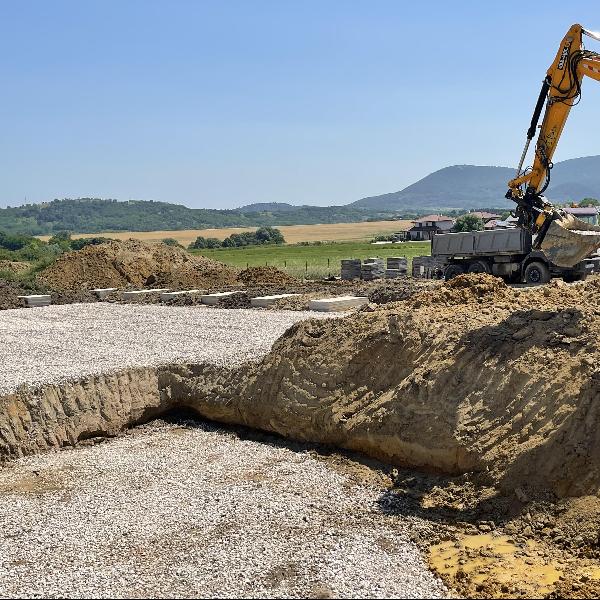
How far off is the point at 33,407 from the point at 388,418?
5.91m

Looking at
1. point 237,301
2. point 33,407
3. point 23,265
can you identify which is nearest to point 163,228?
point 23,265

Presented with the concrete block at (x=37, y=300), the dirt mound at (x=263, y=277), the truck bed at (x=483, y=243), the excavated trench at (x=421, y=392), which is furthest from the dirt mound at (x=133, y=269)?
the excavated trench at (x=421, y=392)

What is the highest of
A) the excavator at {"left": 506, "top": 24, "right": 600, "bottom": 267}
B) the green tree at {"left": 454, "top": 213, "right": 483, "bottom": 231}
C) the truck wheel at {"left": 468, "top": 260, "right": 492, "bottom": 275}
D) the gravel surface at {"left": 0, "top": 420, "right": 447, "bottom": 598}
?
the excavator at {"left": 506, "top": 24, "right": 600, "bottom": 267}

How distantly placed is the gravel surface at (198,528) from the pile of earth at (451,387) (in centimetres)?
97

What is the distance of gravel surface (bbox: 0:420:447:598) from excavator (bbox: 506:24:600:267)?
9664 millimetres

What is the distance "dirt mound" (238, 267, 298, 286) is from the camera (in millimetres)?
30552

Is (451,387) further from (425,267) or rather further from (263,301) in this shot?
(425,267)

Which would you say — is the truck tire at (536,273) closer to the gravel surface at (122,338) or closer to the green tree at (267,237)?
the gravel surface at (122,338)

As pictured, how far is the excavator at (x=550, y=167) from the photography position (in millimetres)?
17609

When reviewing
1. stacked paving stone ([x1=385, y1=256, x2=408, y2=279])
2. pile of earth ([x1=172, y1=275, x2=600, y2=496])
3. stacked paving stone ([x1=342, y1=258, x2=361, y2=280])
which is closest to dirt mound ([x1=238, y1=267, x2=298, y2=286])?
stacked paving stone ([x1=342, y1=258, x2=361, y2=280])

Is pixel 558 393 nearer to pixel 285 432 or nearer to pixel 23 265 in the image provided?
pixel 285 432

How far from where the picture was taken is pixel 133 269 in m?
34.2

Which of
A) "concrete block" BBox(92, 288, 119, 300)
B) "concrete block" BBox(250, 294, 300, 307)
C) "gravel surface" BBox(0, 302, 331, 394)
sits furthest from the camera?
"concrete block" BBox(92, 288, 119, 300)

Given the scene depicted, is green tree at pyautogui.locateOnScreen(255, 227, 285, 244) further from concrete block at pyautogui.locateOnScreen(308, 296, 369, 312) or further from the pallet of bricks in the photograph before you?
concrete block at pyautogui.locateOnScreen(308, 296, 369, 312)
